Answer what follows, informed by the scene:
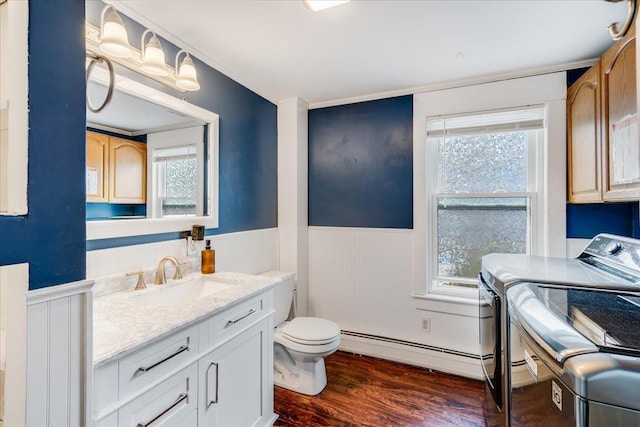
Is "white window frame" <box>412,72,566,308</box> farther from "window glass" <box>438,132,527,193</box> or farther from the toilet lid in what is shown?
the toilet lid

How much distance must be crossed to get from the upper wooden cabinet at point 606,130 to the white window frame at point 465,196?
0.21 m

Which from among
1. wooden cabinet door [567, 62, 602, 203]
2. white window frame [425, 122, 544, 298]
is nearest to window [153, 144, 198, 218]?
white window frame [425, 122, 544, 298]

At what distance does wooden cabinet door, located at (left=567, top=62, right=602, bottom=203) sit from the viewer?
171 centimetres

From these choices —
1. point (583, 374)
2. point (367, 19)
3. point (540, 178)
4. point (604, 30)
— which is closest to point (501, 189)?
point (540, 178)

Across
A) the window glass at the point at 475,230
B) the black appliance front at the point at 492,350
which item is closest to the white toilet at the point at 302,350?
the black appliance front at the point at 492,350

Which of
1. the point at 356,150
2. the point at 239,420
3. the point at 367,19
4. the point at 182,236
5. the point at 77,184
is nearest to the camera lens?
the point at 77,184

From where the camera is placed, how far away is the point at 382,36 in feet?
5.64

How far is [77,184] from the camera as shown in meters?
0.73

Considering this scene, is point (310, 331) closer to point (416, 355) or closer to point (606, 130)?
point (416, 355)

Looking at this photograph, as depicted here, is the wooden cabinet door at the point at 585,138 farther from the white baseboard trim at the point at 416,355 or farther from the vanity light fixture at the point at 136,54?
the vanity light fixture at the point at 136,54

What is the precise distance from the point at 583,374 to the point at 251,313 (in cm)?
129

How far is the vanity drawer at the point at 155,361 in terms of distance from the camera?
0.92m

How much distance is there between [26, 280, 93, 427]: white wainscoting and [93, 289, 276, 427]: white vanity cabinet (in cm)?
10

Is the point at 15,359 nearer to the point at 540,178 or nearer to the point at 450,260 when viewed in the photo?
the point at 450,260
